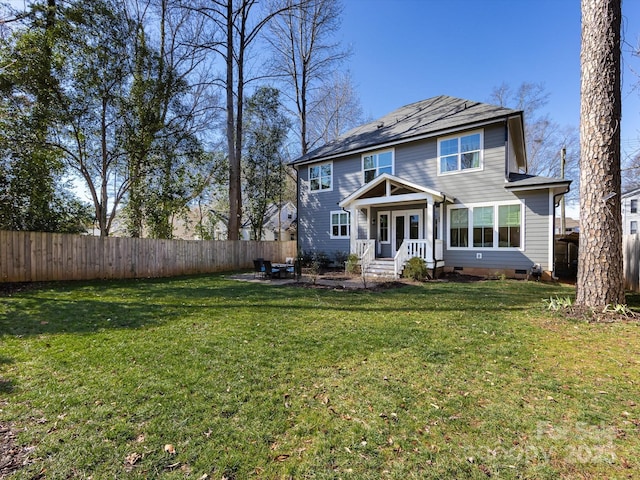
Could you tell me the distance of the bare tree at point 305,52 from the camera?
19781 millimetres

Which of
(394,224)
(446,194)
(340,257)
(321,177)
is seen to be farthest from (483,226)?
(321,177)

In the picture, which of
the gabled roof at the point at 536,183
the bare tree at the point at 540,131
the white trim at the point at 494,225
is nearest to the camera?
the gabled roof at the point at 536,183

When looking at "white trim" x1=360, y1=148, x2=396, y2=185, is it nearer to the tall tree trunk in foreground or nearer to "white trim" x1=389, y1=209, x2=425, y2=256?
"white trim" x1=389, y1=209, x2=425, y2=256

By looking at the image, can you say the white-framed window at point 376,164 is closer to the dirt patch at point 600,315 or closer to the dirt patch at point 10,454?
the dirt patch at point 600,315

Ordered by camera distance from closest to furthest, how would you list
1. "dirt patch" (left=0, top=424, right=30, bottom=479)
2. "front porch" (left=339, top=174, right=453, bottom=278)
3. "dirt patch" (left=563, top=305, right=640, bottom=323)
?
"dirt patch" (left=0, top=424, right=30, bottom=479), "dirt patch" (left=563, top=305, right=640, bottom=323), "front porch" (left=339, top=174, right=453, bottom=278)

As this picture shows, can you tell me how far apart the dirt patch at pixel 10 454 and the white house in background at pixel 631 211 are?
30022mm

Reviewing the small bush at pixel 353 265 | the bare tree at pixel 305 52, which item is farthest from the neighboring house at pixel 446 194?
the bare tree at pixel 305 52

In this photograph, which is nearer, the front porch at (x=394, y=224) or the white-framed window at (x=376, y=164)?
the front porch at (x=394, y=224)

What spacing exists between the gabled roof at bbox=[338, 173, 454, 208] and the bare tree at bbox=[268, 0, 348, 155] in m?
9.98

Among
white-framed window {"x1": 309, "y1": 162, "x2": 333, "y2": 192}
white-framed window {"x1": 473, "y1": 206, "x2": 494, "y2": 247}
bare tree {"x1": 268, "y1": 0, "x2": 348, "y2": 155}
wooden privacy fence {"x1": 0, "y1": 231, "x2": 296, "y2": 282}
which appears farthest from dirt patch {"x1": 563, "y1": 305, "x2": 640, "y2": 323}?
bare tree {"x1": 268, "y1": 0, "x2": 348, "y2": 155}

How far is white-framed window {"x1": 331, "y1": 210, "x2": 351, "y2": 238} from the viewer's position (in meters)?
15.0

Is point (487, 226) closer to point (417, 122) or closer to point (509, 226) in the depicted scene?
point (509, 226)

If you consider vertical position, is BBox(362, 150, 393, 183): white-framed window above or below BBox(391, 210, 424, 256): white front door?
above

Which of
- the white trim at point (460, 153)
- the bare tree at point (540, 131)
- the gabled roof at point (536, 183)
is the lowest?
the gabled roof at point (536, 183)
